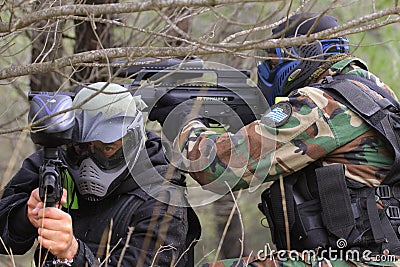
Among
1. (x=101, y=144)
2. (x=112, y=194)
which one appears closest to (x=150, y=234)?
(x=112, y=194)

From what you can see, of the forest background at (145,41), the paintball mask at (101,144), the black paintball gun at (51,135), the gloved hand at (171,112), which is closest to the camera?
the forest background at (145,41)

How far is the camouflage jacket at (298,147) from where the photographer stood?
11.1 feet

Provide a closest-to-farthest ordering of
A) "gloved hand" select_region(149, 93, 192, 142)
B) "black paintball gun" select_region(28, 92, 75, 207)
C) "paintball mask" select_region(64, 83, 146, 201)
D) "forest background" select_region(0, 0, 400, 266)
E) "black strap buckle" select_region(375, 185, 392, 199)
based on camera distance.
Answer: "forest background" select_region(0, 0, 400, 266) < "black paintball gun" select_region(28, 92, 75, 207) < "paintball mask" select_region(64, 83, 146, 201) < "black strap buckle" select_region(375, 185, 392, 199) < "gloved hand" select_region(149, 93, 192, 142)

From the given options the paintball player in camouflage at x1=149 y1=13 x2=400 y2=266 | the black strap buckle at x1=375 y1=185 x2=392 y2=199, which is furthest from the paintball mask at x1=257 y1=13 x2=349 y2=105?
the black strap buckle at x1=375 y1=185 x2=392 y2=199

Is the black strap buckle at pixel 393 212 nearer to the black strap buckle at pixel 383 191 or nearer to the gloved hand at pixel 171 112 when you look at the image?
the black strap buckle at pixel 383 191

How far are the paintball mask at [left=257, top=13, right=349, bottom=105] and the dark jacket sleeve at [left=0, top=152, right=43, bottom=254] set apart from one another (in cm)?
134

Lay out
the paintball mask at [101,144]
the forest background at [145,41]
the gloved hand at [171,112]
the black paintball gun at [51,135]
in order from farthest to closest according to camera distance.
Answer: the gloved hand at [171,112] < the paintball mask at [101,144] < the black paintball gun at [51,135] < the forest background at [145,41]

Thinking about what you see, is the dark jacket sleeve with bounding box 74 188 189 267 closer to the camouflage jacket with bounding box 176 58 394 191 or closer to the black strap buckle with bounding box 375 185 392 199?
the camouflage jacket with bounding box 176 58 394 191

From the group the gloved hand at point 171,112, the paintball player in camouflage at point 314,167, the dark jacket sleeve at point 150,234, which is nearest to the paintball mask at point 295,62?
the paintball player in camouflage at point 314,167

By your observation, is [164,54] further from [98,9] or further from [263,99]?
[263,99]

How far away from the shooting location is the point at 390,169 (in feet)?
11.2

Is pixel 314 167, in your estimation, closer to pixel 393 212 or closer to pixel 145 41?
pixel 393 212

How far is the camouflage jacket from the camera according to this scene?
3396mm

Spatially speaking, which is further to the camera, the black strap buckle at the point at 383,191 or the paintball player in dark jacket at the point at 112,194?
the black strap buckle at the point at 383,191
